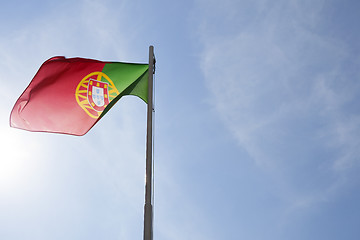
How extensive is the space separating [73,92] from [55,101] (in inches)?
22.6

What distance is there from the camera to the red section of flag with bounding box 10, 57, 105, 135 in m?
Answer: 12.2

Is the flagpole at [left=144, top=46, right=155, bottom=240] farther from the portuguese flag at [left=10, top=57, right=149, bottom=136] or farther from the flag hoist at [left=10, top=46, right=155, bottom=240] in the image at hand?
the portuguese flag at [left=10, top=57, right=149, bottom=136]

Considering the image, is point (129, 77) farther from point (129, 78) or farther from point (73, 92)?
point (73, 92)

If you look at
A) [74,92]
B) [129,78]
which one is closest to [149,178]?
[129,78]

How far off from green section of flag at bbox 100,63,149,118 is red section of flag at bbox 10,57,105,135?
43cm

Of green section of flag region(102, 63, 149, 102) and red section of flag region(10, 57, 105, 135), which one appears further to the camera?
green section of flag region(102, 63, 149, 102)

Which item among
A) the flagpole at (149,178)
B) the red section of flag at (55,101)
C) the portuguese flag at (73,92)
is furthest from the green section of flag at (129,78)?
the flagpole at (149,178)

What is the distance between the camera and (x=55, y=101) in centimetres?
1262

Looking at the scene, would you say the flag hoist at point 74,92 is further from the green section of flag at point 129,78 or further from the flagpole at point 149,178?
the flagpole at point 149,178

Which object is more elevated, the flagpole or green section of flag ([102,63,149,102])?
green section of flag ([102,63,149,102])

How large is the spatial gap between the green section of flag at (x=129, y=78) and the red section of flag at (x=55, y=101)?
0.43m

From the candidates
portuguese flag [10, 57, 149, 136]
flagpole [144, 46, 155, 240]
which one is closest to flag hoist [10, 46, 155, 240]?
portuguese flag [10, 57, 149, 136]

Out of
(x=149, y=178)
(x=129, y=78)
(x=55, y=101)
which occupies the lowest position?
(x=149, y=178)

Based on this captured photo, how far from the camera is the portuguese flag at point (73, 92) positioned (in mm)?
12234
